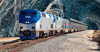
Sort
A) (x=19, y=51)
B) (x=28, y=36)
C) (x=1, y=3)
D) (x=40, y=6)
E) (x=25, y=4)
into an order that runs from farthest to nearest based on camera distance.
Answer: (x=40, y=6) < (x=25, y=4) < (x=1, y=3) < (x=28, y=36) < (x=19, y=51)

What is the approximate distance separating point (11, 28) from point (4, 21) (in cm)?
268

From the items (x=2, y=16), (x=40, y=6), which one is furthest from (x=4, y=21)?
(x=40, y=6)

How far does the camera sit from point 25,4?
35531 millimetres

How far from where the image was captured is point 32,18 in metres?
15.5

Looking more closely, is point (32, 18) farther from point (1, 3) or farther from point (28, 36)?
point (1, 3)

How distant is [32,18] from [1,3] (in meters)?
16.1

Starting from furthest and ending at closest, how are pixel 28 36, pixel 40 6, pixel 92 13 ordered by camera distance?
1. pixel 92 13
2. pixel 40 6
3. pixel 28 36

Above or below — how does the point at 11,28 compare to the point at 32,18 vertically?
below

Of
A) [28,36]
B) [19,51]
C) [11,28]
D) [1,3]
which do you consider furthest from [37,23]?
[11,28]

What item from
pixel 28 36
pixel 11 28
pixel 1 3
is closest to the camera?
pixel 28 36

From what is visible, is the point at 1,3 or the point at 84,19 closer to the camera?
the point at 1,3

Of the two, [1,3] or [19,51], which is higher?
[1,3]

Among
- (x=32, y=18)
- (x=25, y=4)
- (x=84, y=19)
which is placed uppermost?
(x=25, y=4)

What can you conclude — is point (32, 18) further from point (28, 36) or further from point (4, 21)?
point (4, 21)
